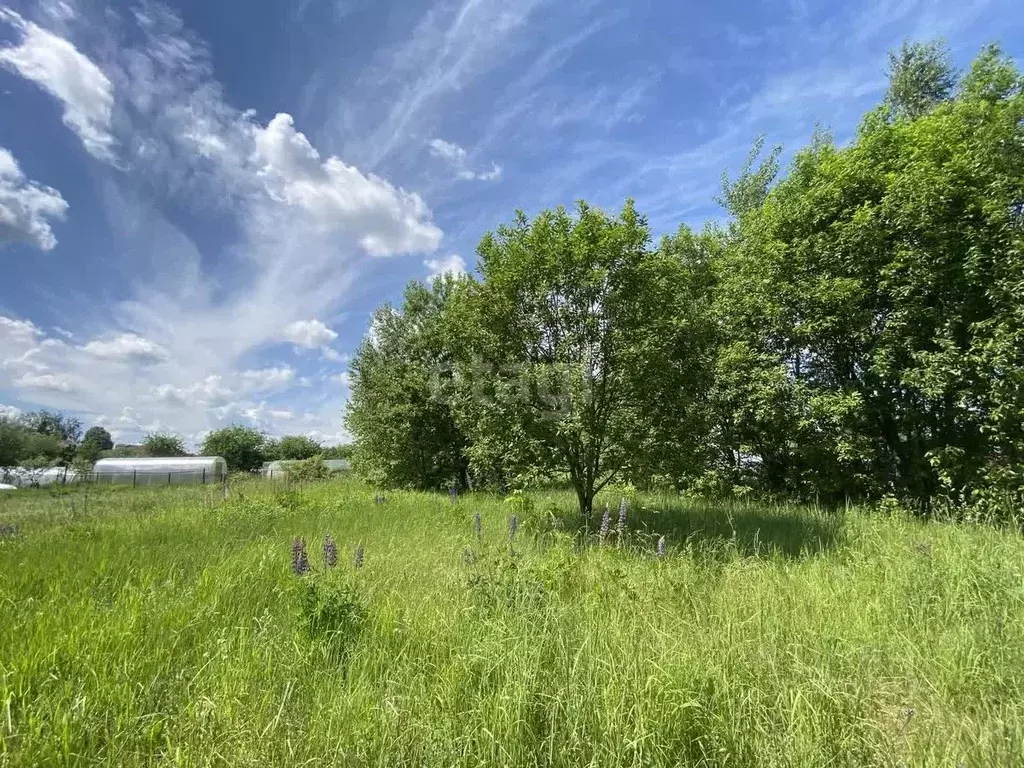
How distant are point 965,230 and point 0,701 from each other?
11829mm

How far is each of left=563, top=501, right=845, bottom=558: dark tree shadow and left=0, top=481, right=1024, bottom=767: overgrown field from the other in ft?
2.61

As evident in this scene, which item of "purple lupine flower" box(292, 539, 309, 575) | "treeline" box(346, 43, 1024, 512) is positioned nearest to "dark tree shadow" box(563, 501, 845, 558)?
"treeline" box(346, 43, 1024, 512)

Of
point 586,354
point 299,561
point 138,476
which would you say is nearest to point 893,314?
point 586,354

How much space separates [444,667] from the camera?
243 centimetres

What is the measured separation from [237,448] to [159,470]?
16018mm

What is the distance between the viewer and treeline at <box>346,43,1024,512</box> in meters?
6.71

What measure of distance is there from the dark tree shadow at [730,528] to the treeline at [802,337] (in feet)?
2.31

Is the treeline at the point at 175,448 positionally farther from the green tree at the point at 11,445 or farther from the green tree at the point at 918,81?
the green tree at the point at 918,81

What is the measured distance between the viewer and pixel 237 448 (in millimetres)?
49125

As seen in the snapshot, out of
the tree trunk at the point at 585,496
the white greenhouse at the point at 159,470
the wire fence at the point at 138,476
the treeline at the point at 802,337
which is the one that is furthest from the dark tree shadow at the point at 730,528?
the white greenhouse at the point at 159,470

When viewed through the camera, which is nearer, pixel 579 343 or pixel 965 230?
pixel 579 343

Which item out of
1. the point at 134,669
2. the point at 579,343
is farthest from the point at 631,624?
the point at 579,343

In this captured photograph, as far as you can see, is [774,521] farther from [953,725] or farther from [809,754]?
[809,754]

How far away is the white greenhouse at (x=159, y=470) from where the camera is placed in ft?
107
